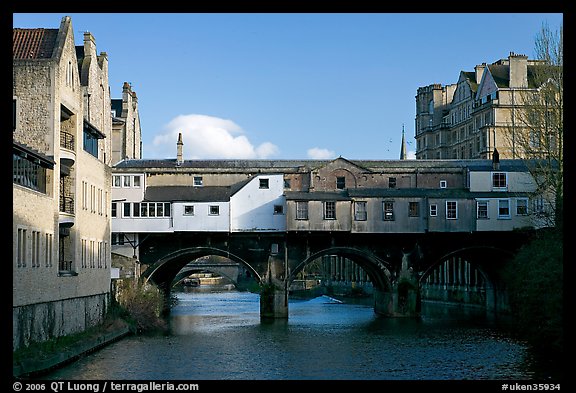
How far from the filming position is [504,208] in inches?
2206

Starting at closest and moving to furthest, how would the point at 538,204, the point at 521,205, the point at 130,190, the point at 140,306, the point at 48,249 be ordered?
the point at 48,249, the point at 140,306, the point at 538,204, the point at 521,205, the point at 130,190

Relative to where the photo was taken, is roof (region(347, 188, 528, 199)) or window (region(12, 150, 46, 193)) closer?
window (region(12, 150, 46, 193))

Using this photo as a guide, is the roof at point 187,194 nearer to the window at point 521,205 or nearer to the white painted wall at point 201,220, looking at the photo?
the white painted wall at point 201,220

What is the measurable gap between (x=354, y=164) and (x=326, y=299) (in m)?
31.6

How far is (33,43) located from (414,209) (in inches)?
1088

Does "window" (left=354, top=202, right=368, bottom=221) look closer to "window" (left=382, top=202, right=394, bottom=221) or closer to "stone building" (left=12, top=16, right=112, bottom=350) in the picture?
"window" (left=382, top=202, right=394, bottom=221)

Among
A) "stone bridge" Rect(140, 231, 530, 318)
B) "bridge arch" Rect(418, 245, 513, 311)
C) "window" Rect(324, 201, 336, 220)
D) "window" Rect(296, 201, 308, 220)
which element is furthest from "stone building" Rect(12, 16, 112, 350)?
"bridge arch" Rect(418, 245, 513, 311)

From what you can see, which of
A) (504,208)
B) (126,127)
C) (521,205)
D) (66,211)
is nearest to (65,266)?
(66,211)

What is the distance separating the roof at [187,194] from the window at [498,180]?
17.5 m

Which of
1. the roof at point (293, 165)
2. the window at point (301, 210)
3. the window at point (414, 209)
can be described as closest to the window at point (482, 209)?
the roof at point (293, 165)

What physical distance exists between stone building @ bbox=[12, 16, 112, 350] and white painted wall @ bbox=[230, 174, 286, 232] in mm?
12255

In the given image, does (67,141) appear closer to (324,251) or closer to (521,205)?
(324,251)

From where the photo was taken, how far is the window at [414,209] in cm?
5591

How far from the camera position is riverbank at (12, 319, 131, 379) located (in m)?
27.2
